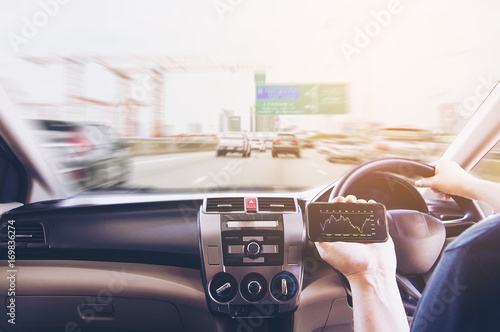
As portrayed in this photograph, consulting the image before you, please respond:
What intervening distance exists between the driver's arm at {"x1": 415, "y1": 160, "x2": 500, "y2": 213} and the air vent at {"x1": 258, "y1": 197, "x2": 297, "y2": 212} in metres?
0.72

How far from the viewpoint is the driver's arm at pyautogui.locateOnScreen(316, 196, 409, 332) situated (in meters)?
1.12

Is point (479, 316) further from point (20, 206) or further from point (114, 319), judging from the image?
point (20, 206)

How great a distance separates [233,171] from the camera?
A: 337 cm

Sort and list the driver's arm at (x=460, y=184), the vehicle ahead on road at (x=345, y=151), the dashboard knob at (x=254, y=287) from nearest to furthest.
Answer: the driver's arm at (x=460, y=184), the dashboard knob at (x=254, y=287), the vehicle ahead on road at (x=345, y=151)

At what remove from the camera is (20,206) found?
8.51ft

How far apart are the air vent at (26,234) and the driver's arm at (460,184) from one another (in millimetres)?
2137


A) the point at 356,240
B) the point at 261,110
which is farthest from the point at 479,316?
the point at 261,110

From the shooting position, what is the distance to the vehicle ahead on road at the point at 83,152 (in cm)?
269

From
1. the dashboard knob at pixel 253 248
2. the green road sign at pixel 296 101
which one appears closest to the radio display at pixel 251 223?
the dashboard knob at pixel 253 248

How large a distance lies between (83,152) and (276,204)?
5.31 feet

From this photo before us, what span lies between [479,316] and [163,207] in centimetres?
209

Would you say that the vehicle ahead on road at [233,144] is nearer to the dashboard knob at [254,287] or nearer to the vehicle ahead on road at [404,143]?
the vehicle ahead on road at [404,143]

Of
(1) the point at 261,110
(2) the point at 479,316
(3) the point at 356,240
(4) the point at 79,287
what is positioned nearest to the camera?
(2) the point at 479,316

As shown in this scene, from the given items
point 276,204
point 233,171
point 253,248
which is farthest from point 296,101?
point 253,248
